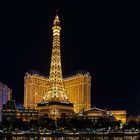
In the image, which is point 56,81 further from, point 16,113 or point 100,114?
point 100,114

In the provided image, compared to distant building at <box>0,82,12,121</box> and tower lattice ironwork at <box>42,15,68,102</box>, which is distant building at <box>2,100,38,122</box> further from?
distant building at <box>0,82,12,121</box>

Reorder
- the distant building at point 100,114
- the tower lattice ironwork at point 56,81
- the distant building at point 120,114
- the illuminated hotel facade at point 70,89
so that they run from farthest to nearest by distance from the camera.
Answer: the distant building at point 120,114, the illuminated hotel facade at point 70,89, the distant building at point 100,114, the tower lattice ironwork at point 56,81

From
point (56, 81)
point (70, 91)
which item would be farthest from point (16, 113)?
point (70, 91)

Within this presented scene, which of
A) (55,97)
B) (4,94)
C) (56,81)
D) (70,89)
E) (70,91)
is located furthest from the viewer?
(70,89)

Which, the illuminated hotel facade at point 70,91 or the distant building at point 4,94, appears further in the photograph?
the distant building at point 4,94

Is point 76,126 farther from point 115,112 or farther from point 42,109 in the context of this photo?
point 115,112

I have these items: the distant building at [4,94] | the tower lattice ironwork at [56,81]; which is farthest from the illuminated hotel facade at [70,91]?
the distant building at [4,94]

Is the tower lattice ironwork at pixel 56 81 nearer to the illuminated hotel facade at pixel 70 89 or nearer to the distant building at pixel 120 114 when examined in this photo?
the illuminated hotel facade at pixel 70 89

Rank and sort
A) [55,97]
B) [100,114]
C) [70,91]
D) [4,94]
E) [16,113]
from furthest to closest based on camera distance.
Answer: [70,91] → [4,94] → [100,114] → [55,97] → [16,113]

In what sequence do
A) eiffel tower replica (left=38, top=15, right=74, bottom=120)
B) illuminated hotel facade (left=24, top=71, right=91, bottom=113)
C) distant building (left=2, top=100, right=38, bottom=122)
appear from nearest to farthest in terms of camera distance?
distant building (left=2, top=100, right=38, bottom=122) < eiffel tower replica (left=38, top=15, right=74, bottom=120) < illuminated hotel facade (left=24, top=71, right=91, bottom=113)

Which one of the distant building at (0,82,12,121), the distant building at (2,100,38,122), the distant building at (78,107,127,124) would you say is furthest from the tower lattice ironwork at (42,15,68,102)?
the distant building at (0,82,12,121)

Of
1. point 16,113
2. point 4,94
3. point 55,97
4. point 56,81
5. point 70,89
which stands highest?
point 56,81

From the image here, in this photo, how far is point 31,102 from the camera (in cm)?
8956

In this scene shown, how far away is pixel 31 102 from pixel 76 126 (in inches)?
1124
